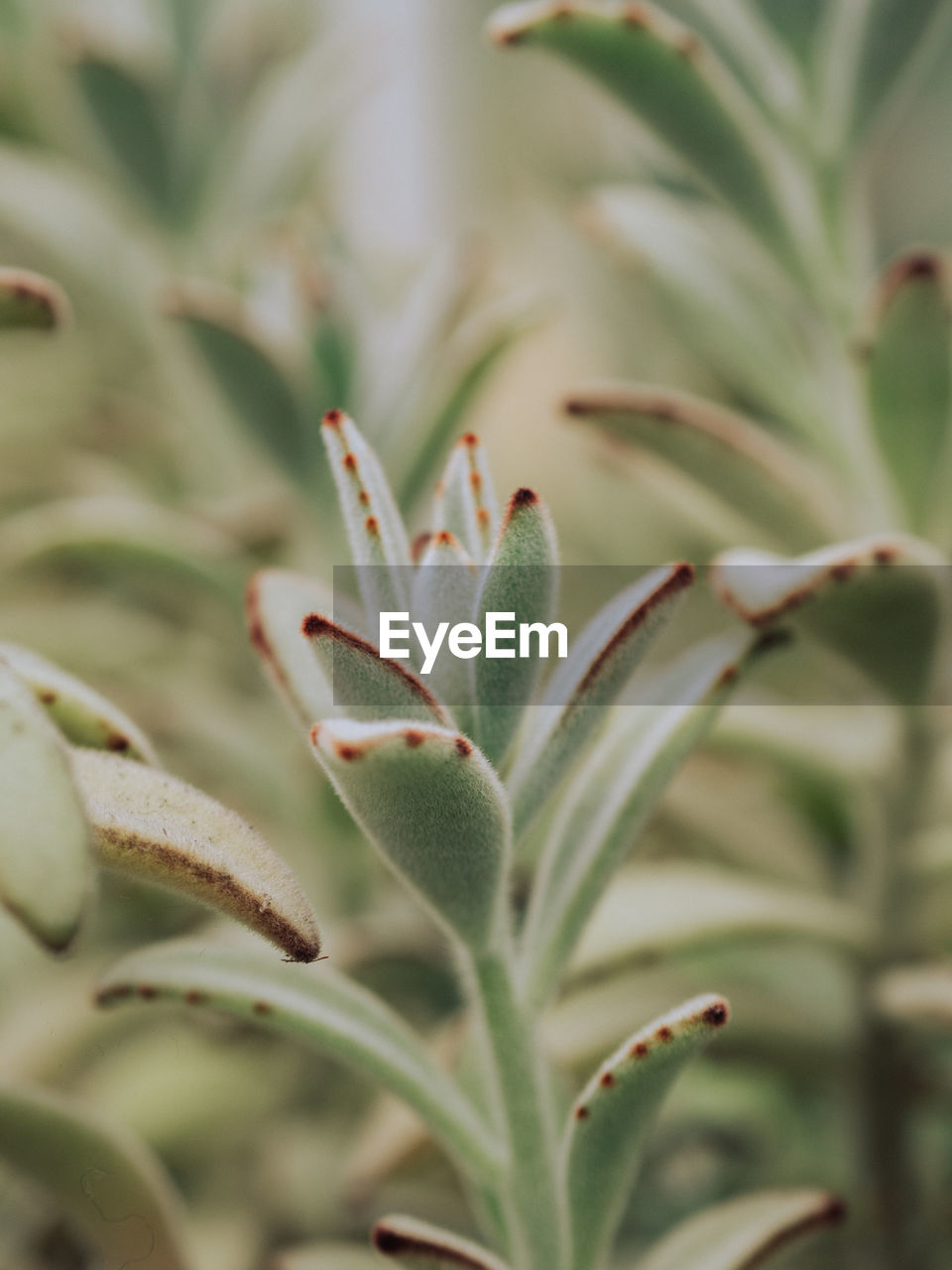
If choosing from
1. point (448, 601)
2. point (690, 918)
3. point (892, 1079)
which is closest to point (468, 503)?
point (448, 601)

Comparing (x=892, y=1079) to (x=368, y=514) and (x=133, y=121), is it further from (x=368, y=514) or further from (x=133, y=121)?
(x=133, y=121)

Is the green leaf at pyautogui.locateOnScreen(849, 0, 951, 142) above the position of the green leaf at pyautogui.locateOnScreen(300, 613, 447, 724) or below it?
above

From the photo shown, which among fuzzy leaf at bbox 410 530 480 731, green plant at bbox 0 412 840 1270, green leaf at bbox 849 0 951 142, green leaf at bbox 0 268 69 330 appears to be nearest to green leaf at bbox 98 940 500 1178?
green plant at bbox 0 412 840 1270

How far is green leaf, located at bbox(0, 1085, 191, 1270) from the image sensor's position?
1.32ft

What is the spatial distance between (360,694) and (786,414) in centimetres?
35

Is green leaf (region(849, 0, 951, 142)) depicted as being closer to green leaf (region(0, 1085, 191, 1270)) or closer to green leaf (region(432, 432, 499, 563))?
green leaf (region(432, 432, 499, 563))

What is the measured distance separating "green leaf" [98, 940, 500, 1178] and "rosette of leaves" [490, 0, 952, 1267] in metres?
0.15

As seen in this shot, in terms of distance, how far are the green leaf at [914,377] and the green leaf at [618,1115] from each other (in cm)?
30

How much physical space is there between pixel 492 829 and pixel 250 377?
1.27 ft

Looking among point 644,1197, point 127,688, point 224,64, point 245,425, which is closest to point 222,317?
point 245,425

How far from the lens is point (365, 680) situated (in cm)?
31

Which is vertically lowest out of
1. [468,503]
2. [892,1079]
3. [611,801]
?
[892,1079]

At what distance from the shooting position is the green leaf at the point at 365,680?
0.30 meters

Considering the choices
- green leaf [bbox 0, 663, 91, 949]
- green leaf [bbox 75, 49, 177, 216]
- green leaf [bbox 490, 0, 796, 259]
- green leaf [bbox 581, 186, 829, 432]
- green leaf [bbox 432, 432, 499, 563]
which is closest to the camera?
green leaf [bbox 0, 663, 91, 949]
